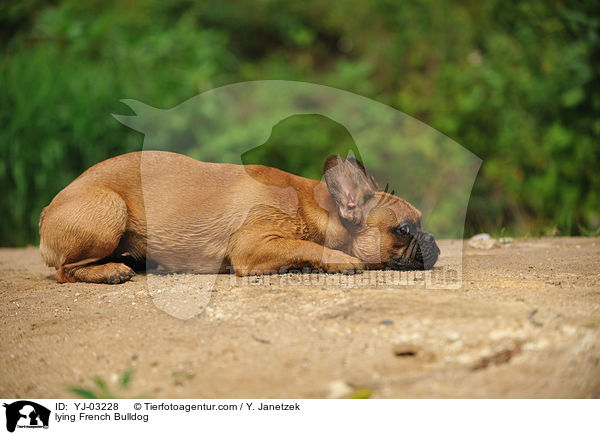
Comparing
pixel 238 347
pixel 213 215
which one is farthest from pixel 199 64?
pixel 238 347

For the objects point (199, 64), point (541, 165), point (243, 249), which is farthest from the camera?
point (199, 64)

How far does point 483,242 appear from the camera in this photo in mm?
5141

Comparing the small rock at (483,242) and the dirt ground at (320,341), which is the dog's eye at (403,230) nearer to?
the dirt ground at (320,341)

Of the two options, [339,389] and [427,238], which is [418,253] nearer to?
[427,238]

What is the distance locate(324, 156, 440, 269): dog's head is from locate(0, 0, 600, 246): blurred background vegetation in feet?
7.07

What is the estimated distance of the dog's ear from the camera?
3.78 metres

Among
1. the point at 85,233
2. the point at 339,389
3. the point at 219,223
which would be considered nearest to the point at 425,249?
the point at 219,223

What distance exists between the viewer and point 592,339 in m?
2.34

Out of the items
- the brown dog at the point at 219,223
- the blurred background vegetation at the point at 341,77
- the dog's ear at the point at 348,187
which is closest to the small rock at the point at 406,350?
the brown dog at the point at 219,223

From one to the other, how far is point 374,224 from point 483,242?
5.92ft
